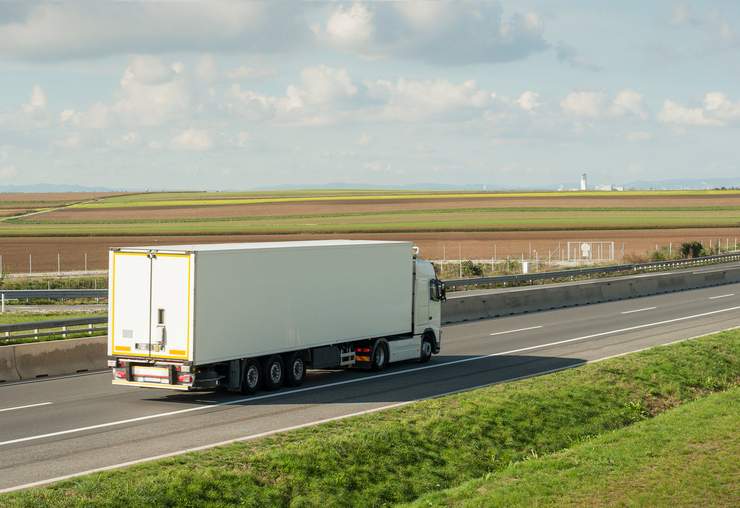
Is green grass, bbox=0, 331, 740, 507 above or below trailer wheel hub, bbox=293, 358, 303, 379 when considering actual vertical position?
below

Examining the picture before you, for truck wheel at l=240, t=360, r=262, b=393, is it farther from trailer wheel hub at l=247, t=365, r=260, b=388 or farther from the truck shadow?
the truck shadow

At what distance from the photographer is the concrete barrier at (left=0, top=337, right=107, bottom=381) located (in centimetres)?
2277

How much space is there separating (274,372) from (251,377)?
725 millimetres

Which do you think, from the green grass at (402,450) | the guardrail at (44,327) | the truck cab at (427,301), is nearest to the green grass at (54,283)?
the guardrail at (44,327)

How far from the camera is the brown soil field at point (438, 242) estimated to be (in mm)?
Result: 74375

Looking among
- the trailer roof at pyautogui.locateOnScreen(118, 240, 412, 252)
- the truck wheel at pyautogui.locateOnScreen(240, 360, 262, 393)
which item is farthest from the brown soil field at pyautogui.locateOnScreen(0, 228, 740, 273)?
the truck wheel at pyautogui.locateOnScreen(240, 360, 262, 393)

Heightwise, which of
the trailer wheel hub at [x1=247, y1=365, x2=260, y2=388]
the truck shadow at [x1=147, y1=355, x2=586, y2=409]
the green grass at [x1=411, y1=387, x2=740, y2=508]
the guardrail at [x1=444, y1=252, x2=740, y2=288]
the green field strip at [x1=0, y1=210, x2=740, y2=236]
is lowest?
the green grass at [x1=411, y1=387, x2=740, y2=508]

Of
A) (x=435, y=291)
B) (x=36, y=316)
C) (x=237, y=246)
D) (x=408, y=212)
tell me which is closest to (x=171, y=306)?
(x=237, y=246)

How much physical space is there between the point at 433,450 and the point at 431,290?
36.9 ft

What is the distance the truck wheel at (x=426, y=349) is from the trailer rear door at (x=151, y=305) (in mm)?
7950

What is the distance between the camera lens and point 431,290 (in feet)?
85.2

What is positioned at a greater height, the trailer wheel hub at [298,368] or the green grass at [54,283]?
the green grass at [54,283]

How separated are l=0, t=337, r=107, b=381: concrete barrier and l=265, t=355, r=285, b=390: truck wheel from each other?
543 centimetres

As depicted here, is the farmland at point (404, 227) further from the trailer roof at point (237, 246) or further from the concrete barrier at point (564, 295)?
the trailer roof at point (237, 246)
